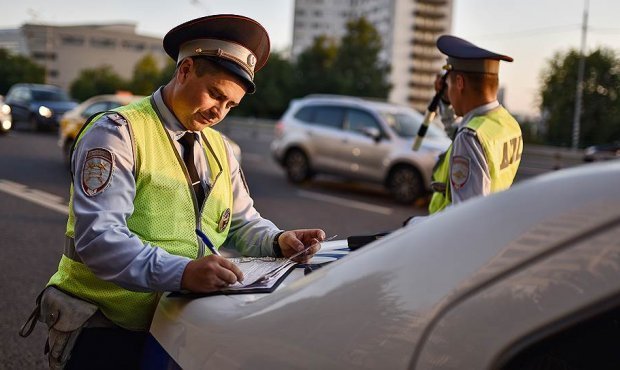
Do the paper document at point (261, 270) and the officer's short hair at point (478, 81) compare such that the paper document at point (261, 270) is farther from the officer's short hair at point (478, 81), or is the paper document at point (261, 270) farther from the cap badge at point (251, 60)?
the officer's short hair at point (478, 81)

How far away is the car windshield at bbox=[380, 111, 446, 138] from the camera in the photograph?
13391mm

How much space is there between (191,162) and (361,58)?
82.9 m

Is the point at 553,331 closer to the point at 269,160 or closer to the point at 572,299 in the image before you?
the point at 572,299

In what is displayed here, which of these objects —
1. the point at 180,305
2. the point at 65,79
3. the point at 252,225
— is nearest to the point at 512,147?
the point at 252,225

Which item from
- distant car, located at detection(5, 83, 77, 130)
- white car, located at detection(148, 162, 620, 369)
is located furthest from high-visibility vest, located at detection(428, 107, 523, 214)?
distant car, located at detection(5, 83, 77, 130)

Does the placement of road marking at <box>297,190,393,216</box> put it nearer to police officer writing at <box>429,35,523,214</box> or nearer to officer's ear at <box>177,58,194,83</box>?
police officer writing at <box>429,35,523,214</box>

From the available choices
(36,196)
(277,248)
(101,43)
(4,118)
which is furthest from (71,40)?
(277,248)

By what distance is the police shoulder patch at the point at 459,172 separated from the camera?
3.14 meters

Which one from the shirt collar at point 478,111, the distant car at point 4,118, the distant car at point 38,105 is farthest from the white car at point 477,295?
the distant car at point 38,105

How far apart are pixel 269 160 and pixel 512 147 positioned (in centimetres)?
1661

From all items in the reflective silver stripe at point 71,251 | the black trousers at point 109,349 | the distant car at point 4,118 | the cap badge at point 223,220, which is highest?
the cap badge at point 223,220

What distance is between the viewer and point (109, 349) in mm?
1956

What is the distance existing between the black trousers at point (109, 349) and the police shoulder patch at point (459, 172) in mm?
1612

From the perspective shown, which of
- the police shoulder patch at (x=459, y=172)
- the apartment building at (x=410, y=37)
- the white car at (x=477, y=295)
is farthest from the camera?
the apartment building at (x=410, y=37)
